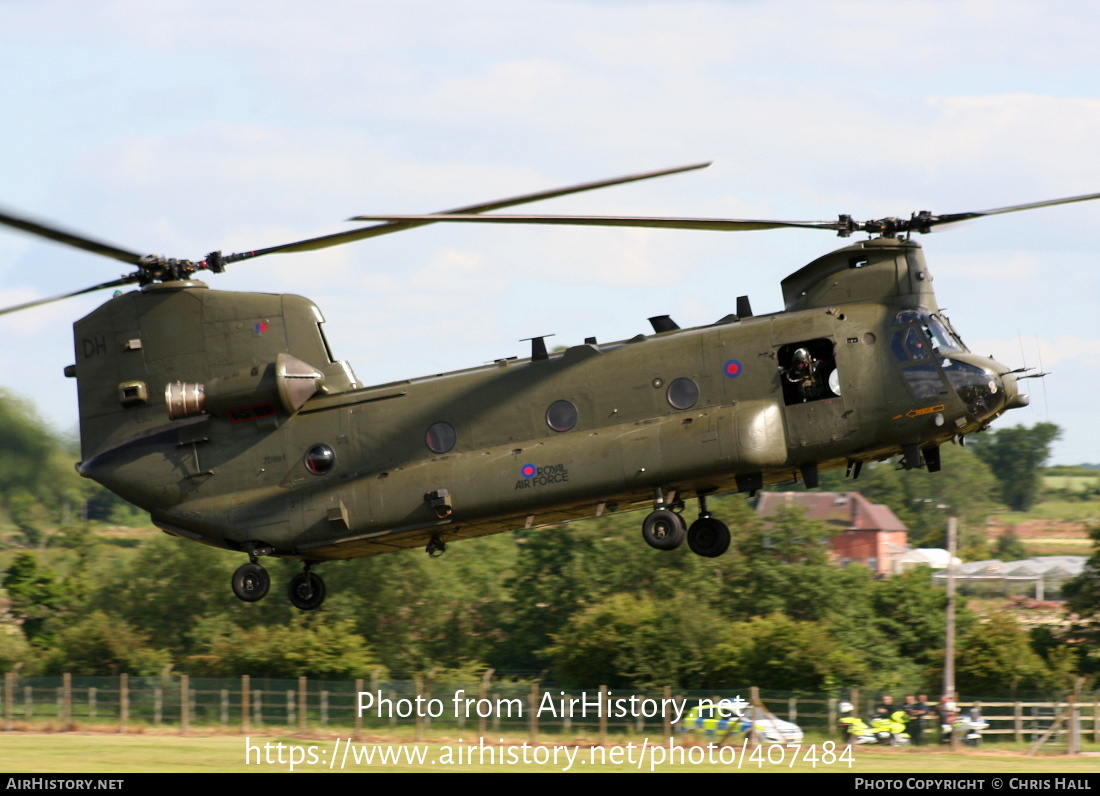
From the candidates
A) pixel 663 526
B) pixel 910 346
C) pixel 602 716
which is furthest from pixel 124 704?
pixel 910 346

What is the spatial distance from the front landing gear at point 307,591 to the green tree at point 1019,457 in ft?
514

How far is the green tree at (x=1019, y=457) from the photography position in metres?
168

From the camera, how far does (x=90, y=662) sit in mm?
57656

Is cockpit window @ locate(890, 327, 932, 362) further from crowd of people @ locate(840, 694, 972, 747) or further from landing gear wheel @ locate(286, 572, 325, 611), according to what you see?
crowd of people @ locate(840, 694, 972, 747)

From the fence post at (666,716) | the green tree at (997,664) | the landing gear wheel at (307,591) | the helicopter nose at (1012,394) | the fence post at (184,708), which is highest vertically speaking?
the helicopter nose at (1012,394)

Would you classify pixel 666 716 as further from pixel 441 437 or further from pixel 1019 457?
pixel 1019 457

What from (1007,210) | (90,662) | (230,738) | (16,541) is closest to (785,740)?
(230,738)

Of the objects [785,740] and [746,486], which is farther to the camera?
[785,740]

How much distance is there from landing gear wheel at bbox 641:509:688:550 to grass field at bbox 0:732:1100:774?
9592mm

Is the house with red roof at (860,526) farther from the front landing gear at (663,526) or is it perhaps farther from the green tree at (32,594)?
the front landing gear at (663,526)

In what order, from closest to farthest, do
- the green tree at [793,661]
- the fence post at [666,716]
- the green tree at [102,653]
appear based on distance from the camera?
the fence post at [666,716]
the green tree at [793,661]
the green tree at [102,653]

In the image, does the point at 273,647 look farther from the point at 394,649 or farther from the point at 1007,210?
the point at 1007,210

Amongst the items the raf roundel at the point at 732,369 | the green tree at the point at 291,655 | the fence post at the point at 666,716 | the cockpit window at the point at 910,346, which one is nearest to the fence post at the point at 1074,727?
the fence post at the point at 666,716
